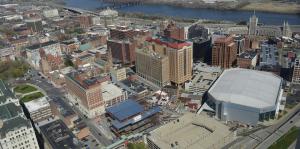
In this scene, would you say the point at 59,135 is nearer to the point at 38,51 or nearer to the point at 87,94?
the point at 87,94

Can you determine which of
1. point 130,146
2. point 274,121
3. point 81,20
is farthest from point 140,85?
point 81,20

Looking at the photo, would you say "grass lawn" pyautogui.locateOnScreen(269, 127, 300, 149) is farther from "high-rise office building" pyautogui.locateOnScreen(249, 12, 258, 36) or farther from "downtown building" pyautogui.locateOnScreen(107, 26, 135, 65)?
"high-rise office building" pyautogui.locateOnScreen(249, 12, 258, 36)

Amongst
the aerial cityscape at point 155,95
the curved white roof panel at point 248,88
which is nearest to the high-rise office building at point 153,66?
the aerial cityscape at point 155,95

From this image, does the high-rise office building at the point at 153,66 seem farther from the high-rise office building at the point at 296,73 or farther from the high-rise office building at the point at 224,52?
the high-rise office building at the point at 296,73

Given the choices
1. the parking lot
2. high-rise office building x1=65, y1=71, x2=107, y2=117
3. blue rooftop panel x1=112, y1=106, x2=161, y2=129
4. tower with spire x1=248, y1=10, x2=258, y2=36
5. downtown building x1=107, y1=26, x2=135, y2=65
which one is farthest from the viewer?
→ tower with spire x1=248, y1=10, x2=258, y2=36

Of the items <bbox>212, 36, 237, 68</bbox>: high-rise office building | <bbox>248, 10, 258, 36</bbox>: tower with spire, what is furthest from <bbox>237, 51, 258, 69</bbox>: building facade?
<bbox>248, 10, 258, 36</bbox>: tower with spire

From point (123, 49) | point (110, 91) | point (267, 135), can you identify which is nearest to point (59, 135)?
point (110, 91)
